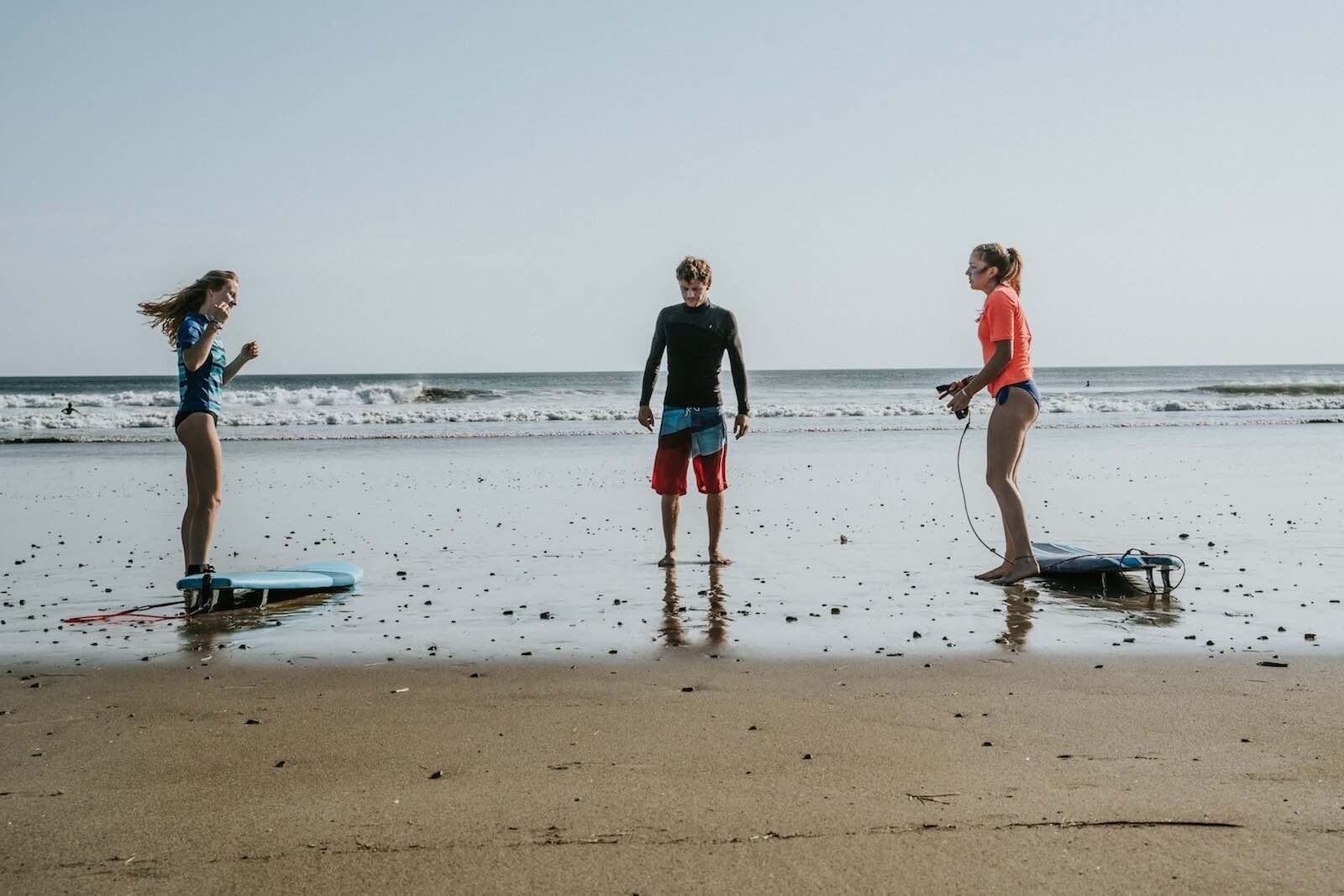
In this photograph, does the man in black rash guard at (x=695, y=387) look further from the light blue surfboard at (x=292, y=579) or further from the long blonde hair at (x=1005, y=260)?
the light blue surfboard at (x=292, y=579)

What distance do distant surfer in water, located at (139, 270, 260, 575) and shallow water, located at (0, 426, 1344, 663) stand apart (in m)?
0.46

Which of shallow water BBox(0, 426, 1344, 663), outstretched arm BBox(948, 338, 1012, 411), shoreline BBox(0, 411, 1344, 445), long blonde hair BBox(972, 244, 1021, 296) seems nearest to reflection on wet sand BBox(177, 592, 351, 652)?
shallow water BBox(0, 426, 1344, 663)

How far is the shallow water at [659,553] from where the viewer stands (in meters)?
5.20

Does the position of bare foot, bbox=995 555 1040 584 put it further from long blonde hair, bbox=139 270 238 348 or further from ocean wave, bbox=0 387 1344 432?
ocean wave, bbox=0 387 1344 432

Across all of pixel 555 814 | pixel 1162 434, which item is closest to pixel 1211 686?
pixel 555 814

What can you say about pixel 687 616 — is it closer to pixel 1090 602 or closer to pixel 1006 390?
pixel 1090 602

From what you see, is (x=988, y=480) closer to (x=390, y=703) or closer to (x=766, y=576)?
(x=766, y=576)

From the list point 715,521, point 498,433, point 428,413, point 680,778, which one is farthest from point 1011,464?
point 428,413

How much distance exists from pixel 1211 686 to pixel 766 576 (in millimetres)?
3119

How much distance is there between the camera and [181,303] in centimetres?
661

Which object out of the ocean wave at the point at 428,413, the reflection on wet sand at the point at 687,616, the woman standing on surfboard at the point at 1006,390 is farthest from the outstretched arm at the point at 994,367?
the ocean wave at the point at 428,413

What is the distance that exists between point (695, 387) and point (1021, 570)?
2.50m

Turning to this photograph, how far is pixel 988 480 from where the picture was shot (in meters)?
6.93

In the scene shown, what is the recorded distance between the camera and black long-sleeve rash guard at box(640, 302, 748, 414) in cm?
780
